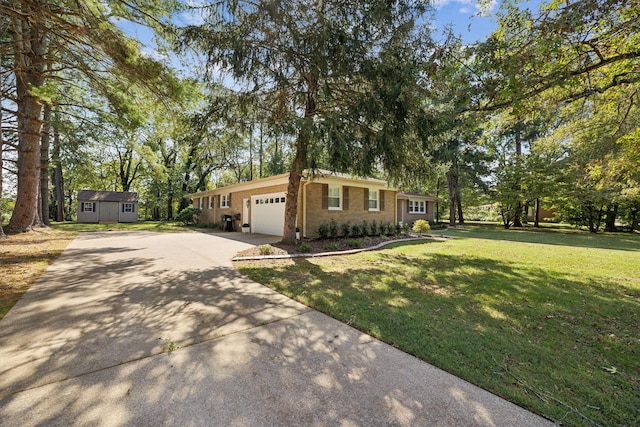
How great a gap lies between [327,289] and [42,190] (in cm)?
2147

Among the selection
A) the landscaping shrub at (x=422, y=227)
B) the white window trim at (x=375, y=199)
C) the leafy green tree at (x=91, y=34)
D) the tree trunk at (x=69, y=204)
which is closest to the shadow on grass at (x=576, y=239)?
the landscaping shrub at (x=422, y=227)

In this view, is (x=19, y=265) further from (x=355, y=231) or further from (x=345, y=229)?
(x=355, y=231)

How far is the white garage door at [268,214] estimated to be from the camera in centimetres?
1258

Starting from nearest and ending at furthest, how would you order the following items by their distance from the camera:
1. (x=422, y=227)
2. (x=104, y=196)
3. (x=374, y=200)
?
1. (x=374, y=200)
2. (x=422, y=227)
3. (x=104, y=196)

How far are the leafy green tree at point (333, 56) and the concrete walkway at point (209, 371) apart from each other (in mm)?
3831

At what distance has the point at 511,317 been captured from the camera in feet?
12.2

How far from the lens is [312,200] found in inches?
453

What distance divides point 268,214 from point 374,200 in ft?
18.0

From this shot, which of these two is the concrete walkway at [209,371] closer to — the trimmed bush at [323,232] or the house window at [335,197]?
the trimmed bush at [323,232]

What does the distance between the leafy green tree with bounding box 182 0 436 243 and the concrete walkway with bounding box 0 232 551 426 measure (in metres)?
3.83

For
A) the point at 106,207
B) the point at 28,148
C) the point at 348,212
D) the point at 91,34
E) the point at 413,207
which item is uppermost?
the point at 91,34

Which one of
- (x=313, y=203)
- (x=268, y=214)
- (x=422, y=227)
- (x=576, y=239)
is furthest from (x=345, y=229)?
(x=576, y=239)

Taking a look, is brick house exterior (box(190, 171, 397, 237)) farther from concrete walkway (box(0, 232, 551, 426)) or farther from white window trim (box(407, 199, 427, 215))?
white window trim (box(407, 199, 427, 215))

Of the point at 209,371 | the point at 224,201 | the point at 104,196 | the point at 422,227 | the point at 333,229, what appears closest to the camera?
the point at 209,371
